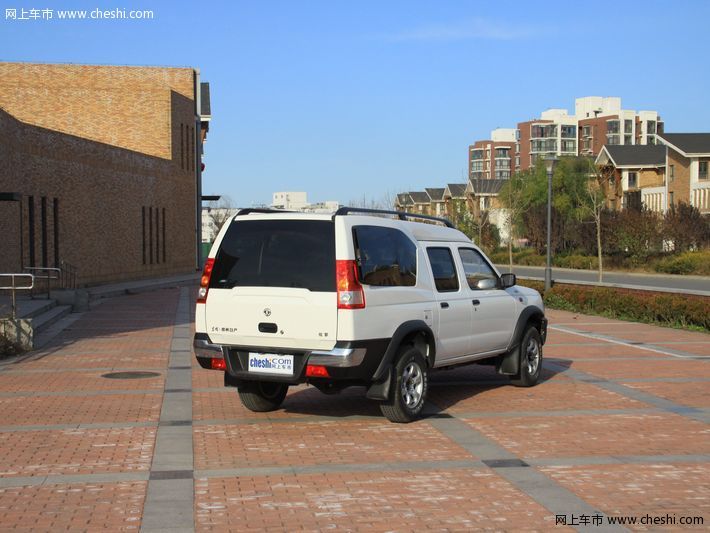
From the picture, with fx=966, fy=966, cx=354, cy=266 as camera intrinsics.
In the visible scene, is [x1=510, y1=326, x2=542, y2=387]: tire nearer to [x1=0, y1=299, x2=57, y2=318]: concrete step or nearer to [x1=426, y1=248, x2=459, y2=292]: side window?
[x1=426, y1=248, x2=459, y2=292]: side window

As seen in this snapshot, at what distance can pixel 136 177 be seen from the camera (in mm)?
43844

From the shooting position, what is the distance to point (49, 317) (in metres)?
21.8

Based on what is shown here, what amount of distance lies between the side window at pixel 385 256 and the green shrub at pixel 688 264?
43453 millimetres

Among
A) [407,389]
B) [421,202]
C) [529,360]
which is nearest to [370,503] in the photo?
[407,389]

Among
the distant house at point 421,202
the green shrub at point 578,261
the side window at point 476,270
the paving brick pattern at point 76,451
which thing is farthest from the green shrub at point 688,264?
the distant house at point 421,202

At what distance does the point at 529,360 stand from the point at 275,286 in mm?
4431

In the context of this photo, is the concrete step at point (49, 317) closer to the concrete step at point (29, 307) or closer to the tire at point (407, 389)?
the concrete step at point (29, 307)

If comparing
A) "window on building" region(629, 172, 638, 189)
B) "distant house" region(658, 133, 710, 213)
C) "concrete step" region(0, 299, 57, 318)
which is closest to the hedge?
"concrete step" region(0, 299, 57, 318)

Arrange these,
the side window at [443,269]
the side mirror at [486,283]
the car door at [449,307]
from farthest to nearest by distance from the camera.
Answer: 1. the side mirror at [486,283]
2. the side window at [443,269]
3. the car door at [449,307]

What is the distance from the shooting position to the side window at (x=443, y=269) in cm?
1061

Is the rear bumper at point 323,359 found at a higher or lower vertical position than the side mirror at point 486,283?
lower

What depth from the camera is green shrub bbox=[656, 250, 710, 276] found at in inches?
1983

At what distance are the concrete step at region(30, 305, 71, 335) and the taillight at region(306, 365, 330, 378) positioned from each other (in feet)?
36.0

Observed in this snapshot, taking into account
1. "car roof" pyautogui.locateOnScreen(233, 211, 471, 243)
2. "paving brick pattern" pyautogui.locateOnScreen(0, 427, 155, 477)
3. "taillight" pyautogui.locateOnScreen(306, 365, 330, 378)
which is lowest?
"paving brick pattern" pyautogui.locateOnScreen(0, 427, 155, 477)
